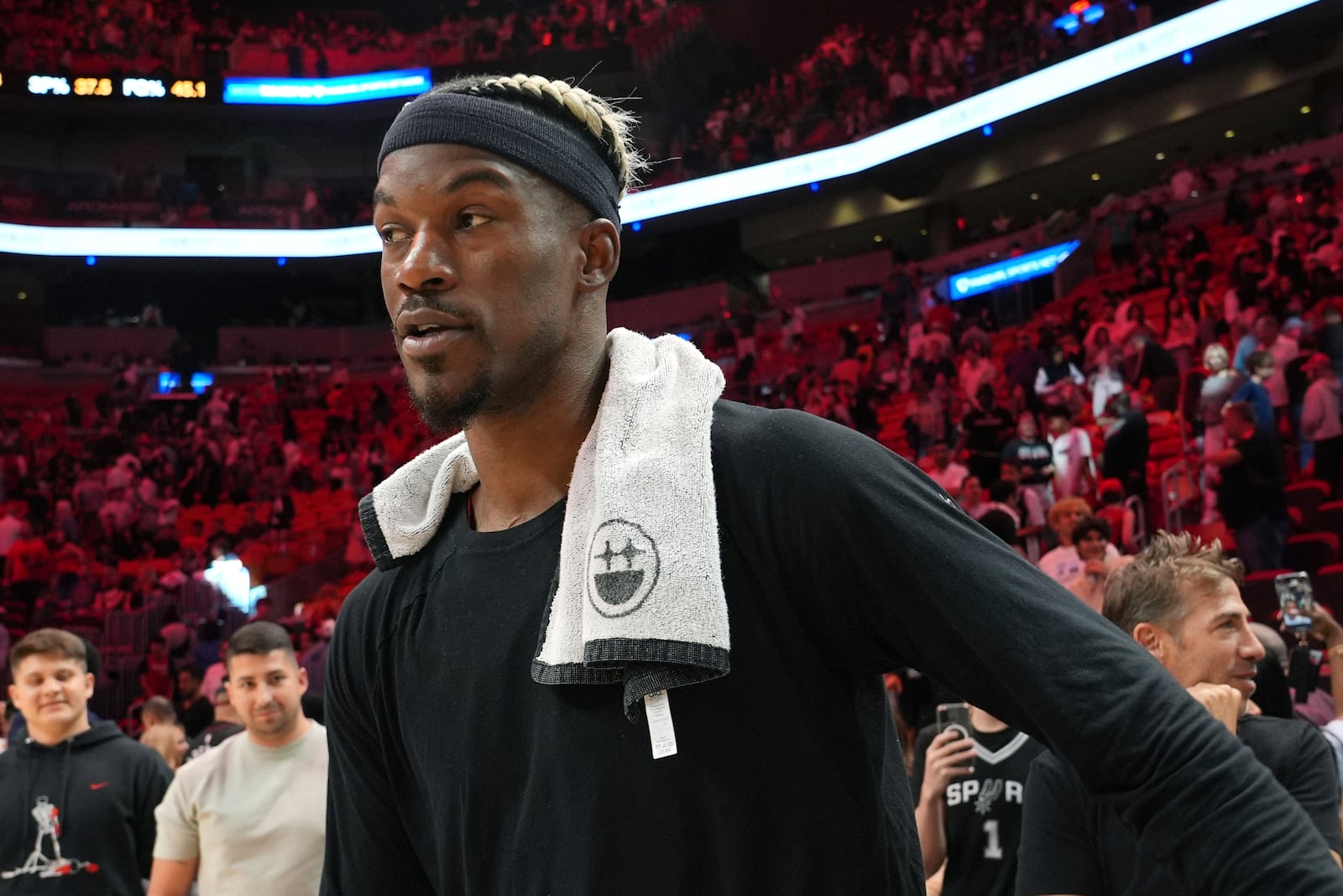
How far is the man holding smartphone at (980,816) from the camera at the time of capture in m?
4.18

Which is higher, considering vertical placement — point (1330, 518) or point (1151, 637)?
point (1330, 518)

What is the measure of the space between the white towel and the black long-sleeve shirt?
0.04m

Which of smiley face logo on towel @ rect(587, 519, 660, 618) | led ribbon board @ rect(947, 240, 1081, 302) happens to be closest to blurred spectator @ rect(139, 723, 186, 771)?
smiley face logo on towel @ rect(587, 519, 660, 618)

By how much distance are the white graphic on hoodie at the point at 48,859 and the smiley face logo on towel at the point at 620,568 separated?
4.42 metres

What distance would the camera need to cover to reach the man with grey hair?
2820 mm

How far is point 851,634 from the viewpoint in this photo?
54.8 inches

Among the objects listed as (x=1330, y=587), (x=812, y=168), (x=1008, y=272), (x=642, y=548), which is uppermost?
(x=812, y=168)

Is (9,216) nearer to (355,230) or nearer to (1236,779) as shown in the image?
(355,230)

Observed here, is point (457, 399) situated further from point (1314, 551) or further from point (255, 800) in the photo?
point (1314, 551)

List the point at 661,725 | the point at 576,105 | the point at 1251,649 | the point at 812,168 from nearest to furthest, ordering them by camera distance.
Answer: the point at 661,725
the point at 576,105
the point at 1251,649
the point at 812,168

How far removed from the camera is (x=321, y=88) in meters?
28.9

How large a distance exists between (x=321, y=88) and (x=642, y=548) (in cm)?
2944

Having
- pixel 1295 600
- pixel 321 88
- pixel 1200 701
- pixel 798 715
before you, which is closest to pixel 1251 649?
pixel 1200 701

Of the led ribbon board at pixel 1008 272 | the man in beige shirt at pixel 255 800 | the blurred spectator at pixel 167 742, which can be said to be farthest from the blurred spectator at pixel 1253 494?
the led ribbon board at pixel 1008 272
